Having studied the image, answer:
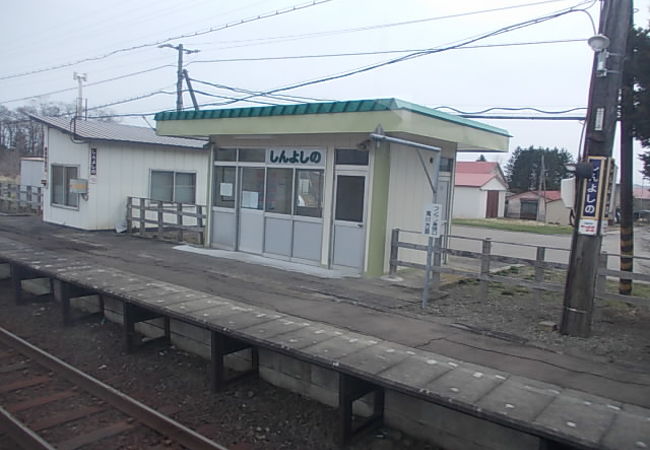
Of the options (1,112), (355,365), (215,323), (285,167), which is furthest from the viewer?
(1,112)

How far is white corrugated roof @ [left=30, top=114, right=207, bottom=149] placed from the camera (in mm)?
16266

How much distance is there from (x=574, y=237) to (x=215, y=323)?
4560mm

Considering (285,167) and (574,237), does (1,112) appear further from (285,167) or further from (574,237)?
(574,237)

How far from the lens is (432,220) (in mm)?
8258

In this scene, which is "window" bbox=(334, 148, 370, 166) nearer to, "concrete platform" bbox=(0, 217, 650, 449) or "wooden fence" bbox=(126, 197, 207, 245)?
"concrete platform" bbox=(0, 217, 650, 449)

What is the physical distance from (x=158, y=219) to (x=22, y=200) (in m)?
9.41

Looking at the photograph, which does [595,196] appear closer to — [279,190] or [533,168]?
[279,190]

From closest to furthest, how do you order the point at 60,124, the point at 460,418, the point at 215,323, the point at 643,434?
the point at 643,434, the point at 460,418, the point at 215,323, the point at 60,124

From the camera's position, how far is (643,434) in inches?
157

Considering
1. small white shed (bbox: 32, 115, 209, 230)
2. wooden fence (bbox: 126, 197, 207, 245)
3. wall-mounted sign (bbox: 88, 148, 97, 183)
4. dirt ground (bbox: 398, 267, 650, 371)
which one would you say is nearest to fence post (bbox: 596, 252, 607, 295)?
dirt ground (bbox: 398, 267, 650, 371)

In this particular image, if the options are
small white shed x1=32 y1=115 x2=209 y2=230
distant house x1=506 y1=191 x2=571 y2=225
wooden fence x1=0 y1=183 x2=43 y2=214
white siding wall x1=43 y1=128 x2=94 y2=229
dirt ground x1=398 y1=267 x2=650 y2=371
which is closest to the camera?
dirt ground x1=398 y1=267 x2=650 y2=371

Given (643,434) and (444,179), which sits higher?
(444,179)

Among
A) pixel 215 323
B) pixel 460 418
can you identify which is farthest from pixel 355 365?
pixel 215 323

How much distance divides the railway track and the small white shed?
33.3ft
